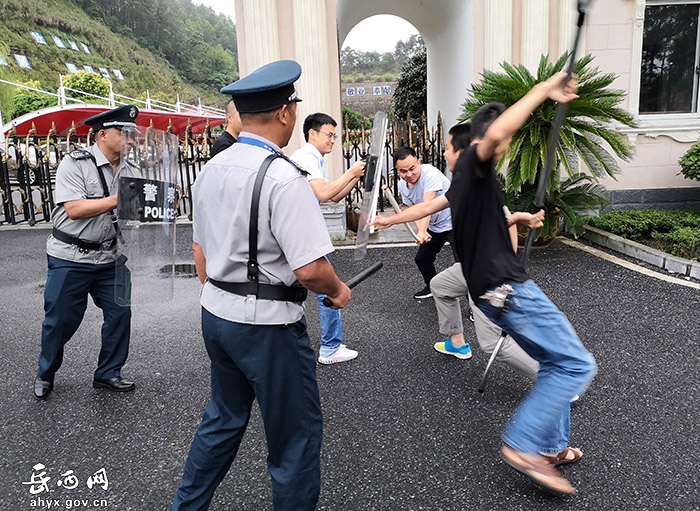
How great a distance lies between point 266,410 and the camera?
2072mm

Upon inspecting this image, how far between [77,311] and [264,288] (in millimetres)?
2135

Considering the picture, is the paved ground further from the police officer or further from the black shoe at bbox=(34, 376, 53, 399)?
the police officer

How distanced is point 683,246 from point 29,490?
660 centimetres

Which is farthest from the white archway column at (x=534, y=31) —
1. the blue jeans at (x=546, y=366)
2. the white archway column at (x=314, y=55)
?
the blue jeans at (x=546, y=366)

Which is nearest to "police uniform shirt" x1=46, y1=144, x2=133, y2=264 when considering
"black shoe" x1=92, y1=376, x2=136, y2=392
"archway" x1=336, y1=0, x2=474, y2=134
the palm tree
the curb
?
"black shoe" x1=92, y1=376, x2=136, y2=392

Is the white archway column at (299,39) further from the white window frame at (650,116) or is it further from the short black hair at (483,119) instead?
the short black hair at (483,119)

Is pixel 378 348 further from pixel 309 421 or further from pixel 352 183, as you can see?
pixel 309 421

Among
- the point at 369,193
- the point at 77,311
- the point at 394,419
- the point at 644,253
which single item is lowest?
the point at 394,419

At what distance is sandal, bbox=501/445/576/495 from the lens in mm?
2410

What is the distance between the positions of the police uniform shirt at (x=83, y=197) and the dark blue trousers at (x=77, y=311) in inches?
2.4

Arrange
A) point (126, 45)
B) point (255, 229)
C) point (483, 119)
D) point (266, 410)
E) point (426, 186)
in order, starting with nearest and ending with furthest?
point (255, 229), point (266, 410), point (483, 119), point (426, 186), point (126, 45)

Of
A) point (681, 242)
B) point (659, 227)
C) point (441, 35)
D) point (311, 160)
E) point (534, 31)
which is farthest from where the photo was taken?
point (441, 35)

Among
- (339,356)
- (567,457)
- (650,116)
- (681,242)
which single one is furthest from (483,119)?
(650,116)

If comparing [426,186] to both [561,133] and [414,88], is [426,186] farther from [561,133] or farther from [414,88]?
[414,88]
